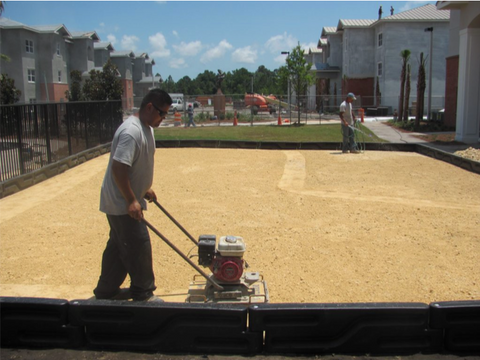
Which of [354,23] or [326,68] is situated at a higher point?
[354,23]

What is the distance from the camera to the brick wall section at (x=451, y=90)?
85.4ft

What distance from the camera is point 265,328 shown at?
360 centimetres

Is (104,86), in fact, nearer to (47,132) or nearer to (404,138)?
(47,132)

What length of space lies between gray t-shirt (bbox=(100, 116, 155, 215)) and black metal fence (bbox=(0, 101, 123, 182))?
7605mm

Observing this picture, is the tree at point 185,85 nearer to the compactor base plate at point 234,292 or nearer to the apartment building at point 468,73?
the apartment building at point 468,73

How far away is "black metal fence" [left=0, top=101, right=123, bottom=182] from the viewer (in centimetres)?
1115

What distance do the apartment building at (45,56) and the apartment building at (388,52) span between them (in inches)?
824

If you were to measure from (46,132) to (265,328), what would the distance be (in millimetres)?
11430

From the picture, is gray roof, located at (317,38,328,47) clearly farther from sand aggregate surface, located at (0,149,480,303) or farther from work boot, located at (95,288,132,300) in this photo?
work boot, located at (95,288,132,300)

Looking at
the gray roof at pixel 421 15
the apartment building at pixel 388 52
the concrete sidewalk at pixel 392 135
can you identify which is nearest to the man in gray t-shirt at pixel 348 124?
the concrete sidewalk at pixel 392 135

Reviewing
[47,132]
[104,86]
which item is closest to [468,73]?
[47,132]

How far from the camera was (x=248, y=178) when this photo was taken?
11875 millimetres

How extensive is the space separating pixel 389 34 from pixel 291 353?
4199cm

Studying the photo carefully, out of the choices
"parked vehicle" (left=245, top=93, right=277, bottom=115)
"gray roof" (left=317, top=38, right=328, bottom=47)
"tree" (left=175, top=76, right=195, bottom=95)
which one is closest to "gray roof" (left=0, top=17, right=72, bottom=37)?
"parked vehicle" (left=245, top=93, right=277, bottom=115)
